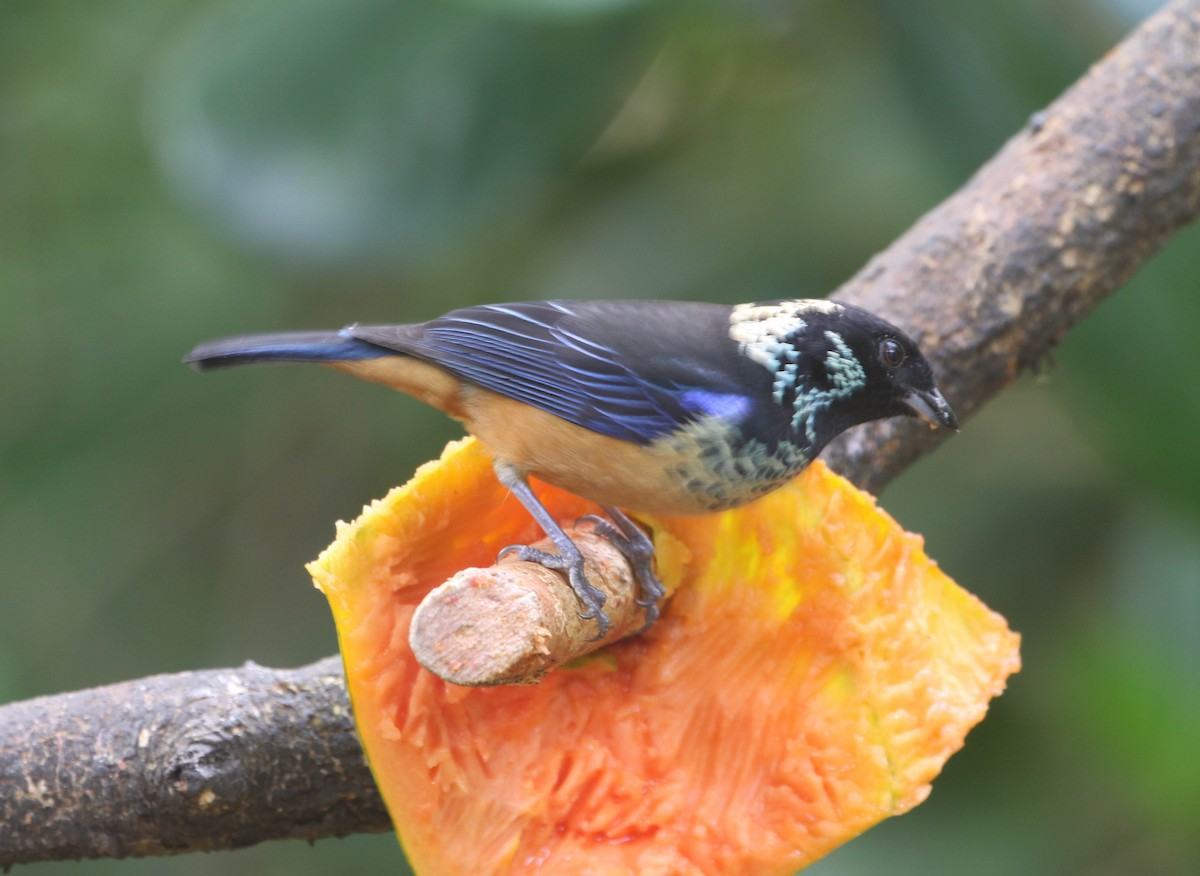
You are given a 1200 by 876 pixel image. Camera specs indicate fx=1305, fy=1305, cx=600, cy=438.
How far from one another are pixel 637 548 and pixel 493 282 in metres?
2.15

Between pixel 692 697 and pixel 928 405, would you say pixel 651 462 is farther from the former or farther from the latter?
pixel 928 405

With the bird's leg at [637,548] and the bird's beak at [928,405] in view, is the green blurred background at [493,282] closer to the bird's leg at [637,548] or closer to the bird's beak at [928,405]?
the bird's beak at [928,405]

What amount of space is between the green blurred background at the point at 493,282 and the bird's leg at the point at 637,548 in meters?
1.39

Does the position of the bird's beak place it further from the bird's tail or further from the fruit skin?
the bird's tail

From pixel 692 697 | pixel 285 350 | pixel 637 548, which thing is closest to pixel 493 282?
pixel 285 350

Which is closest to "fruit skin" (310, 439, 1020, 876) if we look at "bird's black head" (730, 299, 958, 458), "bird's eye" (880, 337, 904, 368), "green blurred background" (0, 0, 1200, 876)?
"bird's black head" (730, 299, 958, 458)

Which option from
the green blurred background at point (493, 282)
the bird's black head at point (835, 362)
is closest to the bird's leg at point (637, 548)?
the bird's black head at point (835, 362)

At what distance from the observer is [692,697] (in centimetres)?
250

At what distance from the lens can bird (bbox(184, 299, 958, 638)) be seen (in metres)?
2.45

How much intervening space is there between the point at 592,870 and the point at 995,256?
1.68 meters

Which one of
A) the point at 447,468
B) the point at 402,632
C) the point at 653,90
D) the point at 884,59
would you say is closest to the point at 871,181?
the point at 884,59

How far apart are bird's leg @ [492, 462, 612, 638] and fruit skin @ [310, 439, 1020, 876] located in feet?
0.31

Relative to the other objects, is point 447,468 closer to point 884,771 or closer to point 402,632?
point 402,632

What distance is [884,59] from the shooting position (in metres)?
4.17
